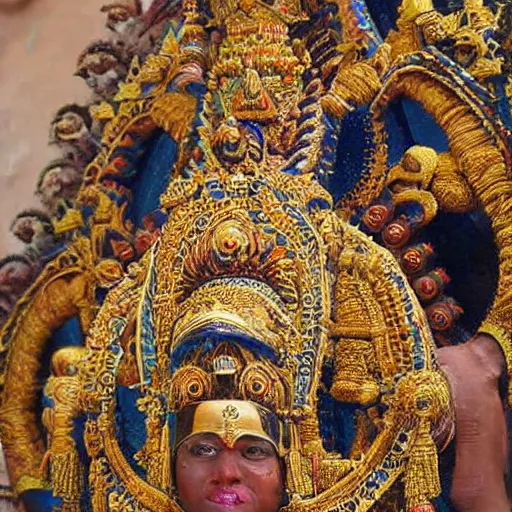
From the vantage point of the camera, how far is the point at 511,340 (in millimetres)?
4590

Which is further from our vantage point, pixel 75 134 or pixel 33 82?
pixel 33 82

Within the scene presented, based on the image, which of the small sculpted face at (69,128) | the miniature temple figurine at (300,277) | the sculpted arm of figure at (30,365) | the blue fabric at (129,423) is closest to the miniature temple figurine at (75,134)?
the small sculpted face at (69,128)

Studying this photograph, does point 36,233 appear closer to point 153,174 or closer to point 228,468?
point 153,174

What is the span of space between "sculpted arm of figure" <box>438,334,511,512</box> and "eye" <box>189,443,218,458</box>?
20.9 inches

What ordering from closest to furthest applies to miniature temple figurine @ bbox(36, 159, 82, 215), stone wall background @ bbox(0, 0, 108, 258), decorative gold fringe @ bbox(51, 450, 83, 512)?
decorative gold fringe @ bbox(51, 450, 83, 512) → miniature temple figurine @ bbox(36, 159, 82, 215) → stone wall background @ bbox(0, 0, 108, 258)

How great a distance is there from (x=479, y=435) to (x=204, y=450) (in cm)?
60

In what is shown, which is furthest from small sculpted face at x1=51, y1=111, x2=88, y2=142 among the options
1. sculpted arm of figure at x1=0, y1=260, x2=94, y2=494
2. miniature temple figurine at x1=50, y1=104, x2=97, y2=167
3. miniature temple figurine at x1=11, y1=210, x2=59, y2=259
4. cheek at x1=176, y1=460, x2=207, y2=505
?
cheek at x1=176, y1=460, x2=207, y2=505

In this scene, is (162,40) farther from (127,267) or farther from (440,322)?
(440,322)

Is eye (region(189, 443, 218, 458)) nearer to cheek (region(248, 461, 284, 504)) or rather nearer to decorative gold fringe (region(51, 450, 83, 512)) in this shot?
cheek (region(248, 461, 284, 504))

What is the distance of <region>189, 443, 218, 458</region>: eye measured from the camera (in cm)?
446

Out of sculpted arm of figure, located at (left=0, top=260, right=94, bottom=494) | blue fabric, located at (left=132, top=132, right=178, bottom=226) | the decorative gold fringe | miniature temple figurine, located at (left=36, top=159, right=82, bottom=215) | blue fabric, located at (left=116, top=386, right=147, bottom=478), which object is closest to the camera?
blue fabric, located at (left=116, top=386, right=147, bottom=478)

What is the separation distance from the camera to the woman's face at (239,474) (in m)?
4.45

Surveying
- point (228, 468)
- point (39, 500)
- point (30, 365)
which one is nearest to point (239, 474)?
point (228, 468)

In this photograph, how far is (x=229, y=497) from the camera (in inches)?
175
